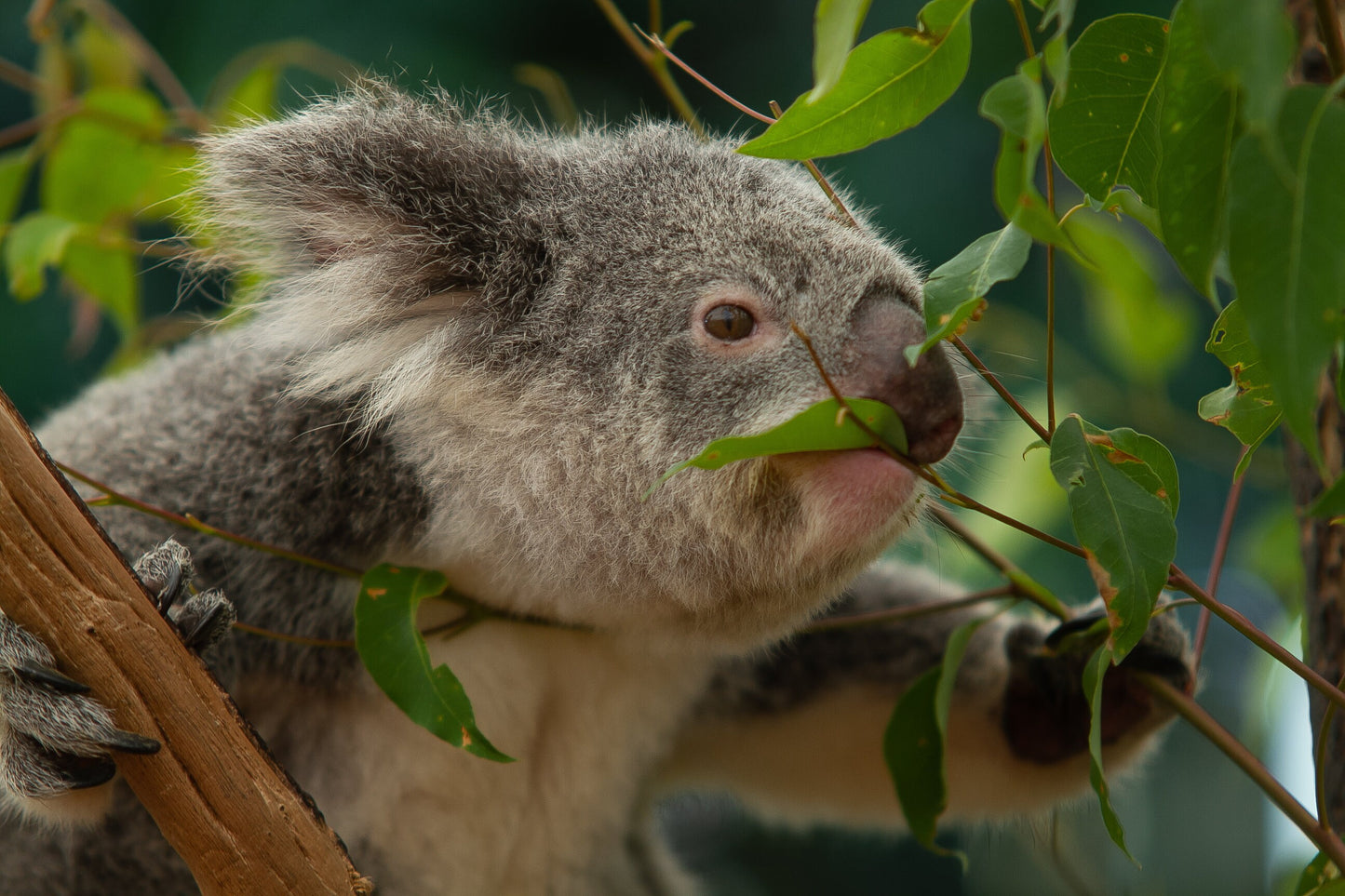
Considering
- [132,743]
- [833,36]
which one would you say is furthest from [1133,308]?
[132,743]

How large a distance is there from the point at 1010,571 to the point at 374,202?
101 cm

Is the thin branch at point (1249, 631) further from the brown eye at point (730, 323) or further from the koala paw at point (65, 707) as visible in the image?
the koala paw at point (65, 707)

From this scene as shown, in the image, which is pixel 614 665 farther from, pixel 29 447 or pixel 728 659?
pixel 29 447

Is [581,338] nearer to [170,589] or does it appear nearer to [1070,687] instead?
[170,589]

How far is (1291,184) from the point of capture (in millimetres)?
659

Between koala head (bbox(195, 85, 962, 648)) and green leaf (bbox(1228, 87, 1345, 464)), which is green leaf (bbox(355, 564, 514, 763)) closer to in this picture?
koala head (bbox(195, 85, 962, 648))

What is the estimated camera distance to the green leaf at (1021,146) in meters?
0.72

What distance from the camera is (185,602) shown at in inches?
52.8

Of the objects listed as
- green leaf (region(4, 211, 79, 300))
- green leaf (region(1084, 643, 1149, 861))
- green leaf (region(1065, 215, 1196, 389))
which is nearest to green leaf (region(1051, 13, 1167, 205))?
green leaf (region(1084, 643, 1149, 861))

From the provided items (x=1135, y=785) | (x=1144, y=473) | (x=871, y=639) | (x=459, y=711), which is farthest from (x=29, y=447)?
(x=1135, y=785)

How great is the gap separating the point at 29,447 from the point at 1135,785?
6.41 feet

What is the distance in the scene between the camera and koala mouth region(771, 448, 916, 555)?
128 cm

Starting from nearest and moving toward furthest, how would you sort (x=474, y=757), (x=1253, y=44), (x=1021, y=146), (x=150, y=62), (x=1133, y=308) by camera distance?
(x=1253, y=44) → (x=1021, y=146) → (x=474, y=757) → (x=1133, y=308) → (x=150, y=62)

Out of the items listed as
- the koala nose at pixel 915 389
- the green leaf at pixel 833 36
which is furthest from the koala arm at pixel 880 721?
the green leaf at pixel 833 36
